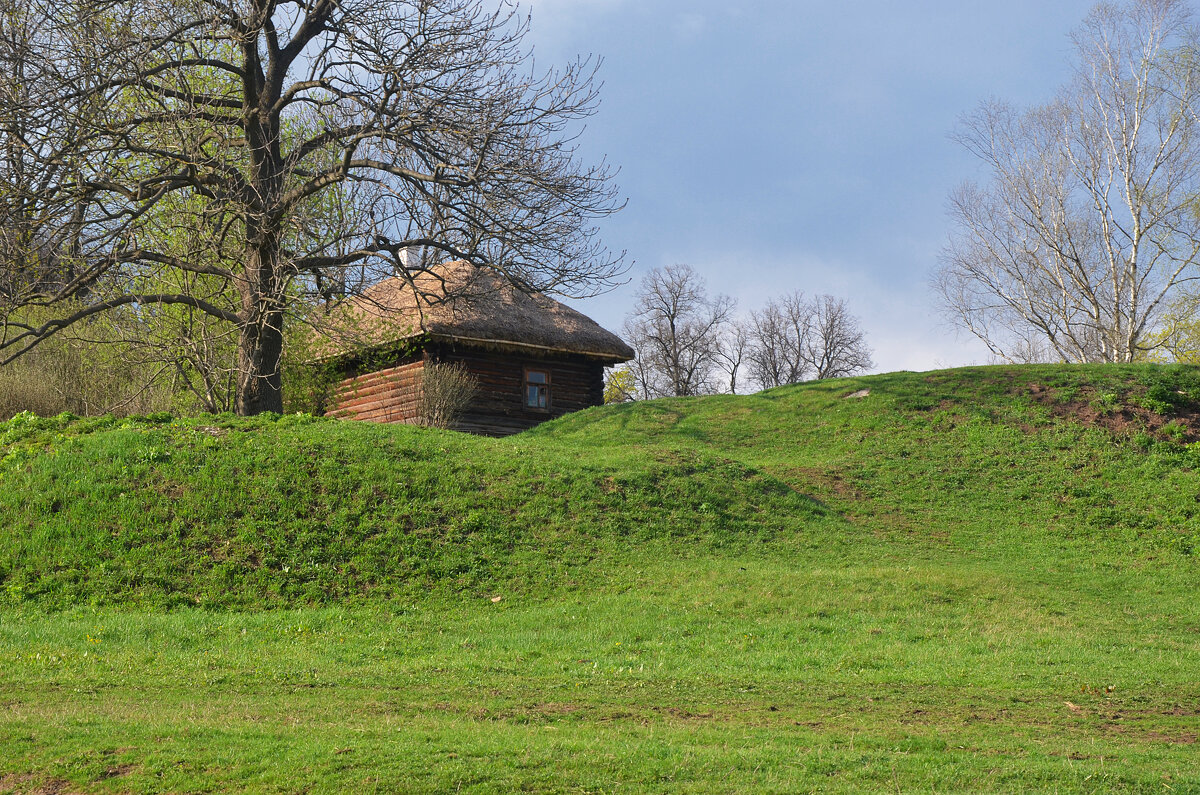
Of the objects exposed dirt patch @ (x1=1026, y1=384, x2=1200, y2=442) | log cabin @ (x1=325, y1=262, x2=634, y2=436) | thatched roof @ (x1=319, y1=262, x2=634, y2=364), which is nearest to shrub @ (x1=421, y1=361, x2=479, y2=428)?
log cabin @ (x1=325, y1=262, x2=634, y2=436)

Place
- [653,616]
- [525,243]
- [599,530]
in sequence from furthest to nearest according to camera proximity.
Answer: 1. [525,243]
2. [599,530]
3. [653,616]

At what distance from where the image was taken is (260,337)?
18609 mm

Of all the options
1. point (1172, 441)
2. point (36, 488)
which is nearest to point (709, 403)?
point (1172, 441)

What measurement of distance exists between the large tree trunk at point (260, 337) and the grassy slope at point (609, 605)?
60.3 inches

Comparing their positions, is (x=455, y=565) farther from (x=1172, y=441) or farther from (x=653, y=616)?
(x=1172, y=441)

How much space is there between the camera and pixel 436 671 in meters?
9.77

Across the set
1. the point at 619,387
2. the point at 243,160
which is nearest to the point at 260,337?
the point at 243,160

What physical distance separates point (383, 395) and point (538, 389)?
5199 millimetres

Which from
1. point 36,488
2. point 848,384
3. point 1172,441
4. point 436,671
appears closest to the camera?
point 436,671

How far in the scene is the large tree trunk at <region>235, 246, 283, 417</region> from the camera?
1733 centimetres

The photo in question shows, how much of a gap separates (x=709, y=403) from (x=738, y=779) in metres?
22.7

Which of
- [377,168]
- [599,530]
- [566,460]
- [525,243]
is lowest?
[599,530]

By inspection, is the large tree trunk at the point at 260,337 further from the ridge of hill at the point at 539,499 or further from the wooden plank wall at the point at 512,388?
the wooden plank wall at the point at 512,388

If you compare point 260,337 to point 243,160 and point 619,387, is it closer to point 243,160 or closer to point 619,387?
point 243,160
